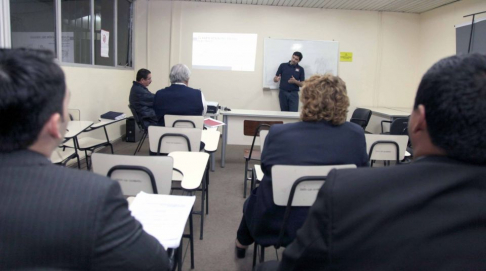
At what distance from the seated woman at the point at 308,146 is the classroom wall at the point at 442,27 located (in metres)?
4.90

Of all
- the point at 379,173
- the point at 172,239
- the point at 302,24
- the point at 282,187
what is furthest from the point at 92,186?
the point at 302,24

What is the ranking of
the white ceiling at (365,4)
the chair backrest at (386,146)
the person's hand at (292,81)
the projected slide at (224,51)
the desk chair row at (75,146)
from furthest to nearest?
the projected slide at (224,51), the person's hand at (292,81), the white ceiling at (365,4), the desk chair row at (75,146), the chair backrest at (386,146)

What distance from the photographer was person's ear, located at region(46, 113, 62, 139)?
2.41 ft

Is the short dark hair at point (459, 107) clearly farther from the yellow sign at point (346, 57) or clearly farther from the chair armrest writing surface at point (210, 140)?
the yellow sign at point (346, 57)

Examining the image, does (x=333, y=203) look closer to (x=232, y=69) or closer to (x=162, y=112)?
(x=162, y=112)

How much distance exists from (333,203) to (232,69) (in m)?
6.33

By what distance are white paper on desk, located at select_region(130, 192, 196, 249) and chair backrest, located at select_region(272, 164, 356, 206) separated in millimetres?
443

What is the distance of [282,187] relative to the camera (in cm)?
158

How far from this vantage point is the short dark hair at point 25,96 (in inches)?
27.1

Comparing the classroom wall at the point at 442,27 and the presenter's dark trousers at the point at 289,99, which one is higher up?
the classroom wall at the point at 442,27

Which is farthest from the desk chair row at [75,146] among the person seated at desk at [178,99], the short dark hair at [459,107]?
the short dark hair at [459,107]

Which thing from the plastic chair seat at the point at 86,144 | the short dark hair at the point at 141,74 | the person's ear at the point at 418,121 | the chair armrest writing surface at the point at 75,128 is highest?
the short dark hair at the point at 141,74

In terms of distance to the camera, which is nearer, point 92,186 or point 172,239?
point 92,186

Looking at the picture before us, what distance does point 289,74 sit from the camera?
6473 millimetres
